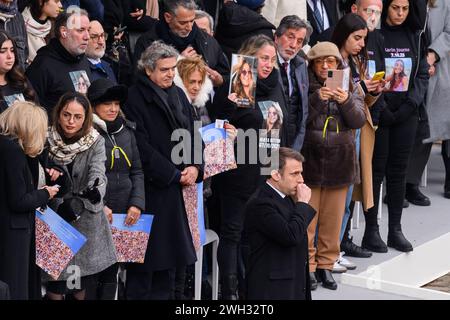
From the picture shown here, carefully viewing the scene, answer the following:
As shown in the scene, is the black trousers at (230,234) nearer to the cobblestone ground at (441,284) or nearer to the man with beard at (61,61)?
the man with beard at (61,61)

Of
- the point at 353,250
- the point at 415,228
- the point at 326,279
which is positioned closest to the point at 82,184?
the point at 326,279

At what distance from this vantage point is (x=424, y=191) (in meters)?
12.0

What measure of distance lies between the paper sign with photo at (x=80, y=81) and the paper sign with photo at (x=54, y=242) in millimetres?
996

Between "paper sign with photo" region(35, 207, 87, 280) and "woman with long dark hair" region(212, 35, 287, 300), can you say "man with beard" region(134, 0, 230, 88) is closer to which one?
"woman with long dark hair" region(212, 35, 287, 300)

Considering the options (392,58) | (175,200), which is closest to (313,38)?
(392,58)

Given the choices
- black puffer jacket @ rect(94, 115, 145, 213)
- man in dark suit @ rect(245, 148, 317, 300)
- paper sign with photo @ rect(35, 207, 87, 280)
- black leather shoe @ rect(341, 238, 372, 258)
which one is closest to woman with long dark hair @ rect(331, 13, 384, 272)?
black leather shoe @ rect(341, 238, 372, 258)

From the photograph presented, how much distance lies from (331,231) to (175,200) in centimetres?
156

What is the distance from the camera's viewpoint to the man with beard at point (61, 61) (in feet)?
25.0

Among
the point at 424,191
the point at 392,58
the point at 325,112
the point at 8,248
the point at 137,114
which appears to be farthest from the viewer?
the point at 424,191

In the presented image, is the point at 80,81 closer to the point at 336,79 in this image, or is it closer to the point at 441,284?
the point at 336,79

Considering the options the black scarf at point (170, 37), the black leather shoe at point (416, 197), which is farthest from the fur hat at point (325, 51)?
the black leather shoe at point (416, 197)

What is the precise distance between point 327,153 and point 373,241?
4.69 ft

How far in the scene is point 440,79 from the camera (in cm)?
1123

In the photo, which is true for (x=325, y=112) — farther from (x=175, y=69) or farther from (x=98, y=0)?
(x=98, y=0)
